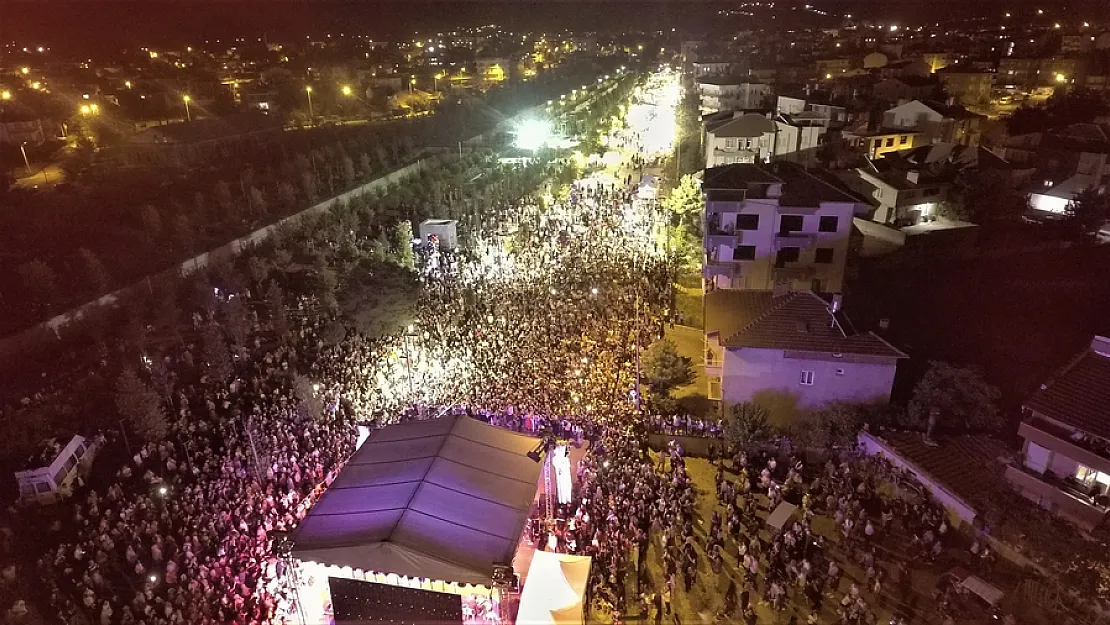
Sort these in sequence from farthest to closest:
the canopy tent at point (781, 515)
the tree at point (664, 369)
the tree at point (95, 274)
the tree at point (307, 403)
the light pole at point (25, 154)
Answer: the light pole at point (25, 154), the tree at point (95, 274), the tree at point (664, 369), the tree at point (307, 403), the canopy tent at point (781, 515)

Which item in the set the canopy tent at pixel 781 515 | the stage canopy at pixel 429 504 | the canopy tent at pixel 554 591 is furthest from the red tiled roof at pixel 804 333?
the canopy tent at pixel 554 591

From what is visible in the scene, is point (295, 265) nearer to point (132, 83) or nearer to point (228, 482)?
point (228, 482)

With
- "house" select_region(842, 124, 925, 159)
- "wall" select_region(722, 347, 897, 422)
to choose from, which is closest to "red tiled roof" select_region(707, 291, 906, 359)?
"wall" select_region(722, 347, 897, 422)

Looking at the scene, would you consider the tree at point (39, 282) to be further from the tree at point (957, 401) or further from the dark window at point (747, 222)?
the tree at point (957, 401)

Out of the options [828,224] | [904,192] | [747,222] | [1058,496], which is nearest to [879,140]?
[904,192]

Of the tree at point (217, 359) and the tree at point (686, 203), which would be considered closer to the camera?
the tree at point (217, 359)

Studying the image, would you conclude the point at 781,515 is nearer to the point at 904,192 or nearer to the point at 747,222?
the point at 747,222
